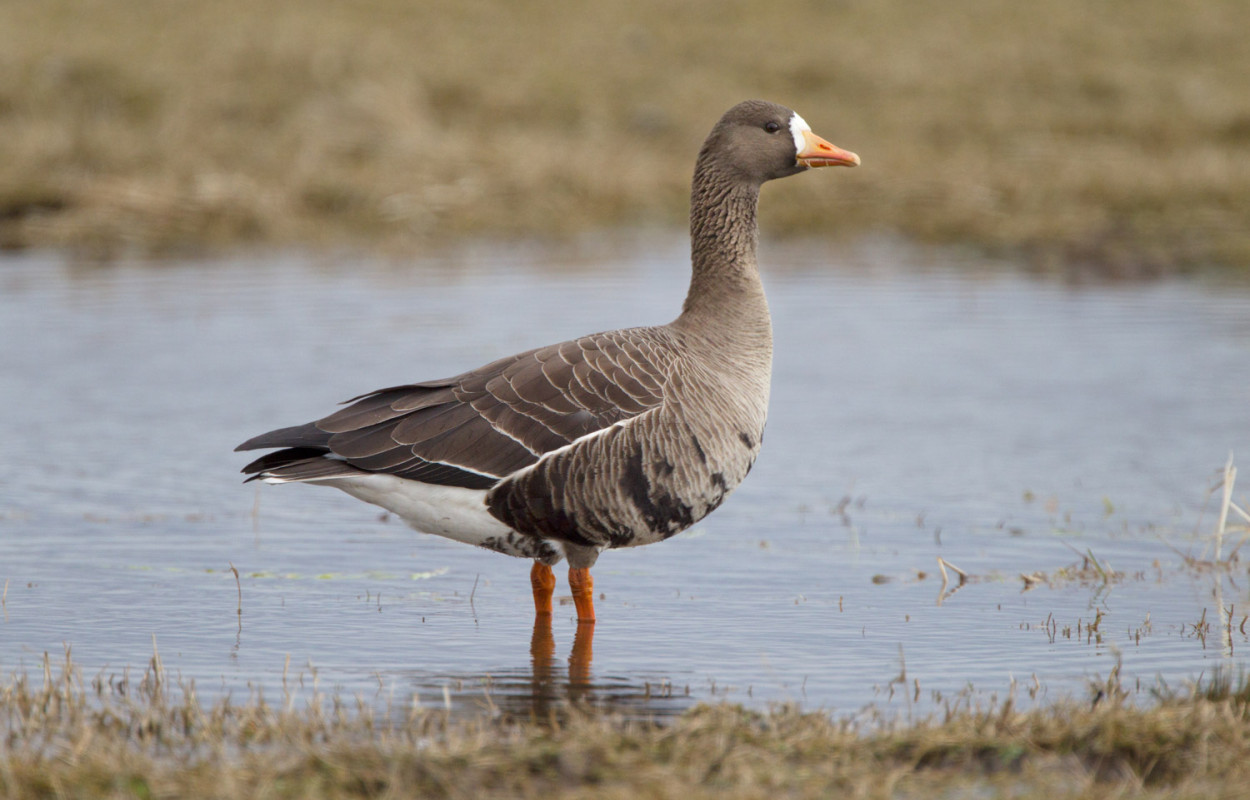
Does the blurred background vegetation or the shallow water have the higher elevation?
the blurred background vegetation

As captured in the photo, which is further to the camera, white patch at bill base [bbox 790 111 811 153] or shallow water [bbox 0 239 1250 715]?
white patch at bill base [bbox 790 111 811 153]

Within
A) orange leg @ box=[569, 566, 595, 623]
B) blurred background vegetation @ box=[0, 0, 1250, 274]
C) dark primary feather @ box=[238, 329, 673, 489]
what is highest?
blurred background vegetation @ box=[0, 0, 1250, 274]

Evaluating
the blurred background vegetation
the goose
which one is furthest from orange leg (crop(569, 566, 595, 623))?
the blurred background vegetation

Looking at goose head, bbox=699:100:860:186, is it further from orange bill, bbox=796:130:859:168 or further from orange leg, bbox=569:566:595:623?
orange leg, bbox=569:566:595:623

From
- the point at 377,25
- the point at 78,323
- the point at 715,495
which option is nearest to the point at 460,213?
the point at 78,323

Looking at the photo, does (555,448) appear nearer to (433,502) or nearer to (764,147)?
(433,502)

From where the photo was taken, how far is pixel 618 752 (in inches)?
181

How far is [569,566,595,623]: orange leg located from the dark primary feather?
0.69 meters

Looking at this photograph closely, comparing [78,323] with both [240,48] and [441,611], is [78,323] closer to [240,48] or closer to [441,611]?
[441,611]

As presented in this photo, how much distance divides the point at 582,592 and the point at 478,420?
3.05ft

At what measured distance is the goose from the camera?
6.32 m

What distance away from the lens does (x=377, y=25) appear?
31.2m

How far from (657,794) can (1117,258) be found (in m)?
15.8

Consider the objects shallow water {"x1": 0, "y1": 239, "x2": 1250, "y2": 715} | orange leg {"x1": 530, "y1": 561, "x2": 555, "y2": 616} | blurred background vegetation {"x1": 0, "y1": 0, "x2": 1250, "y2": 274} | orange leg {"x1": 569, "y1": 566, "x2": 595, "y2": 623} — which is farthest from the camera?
blurred background vegetation {"x1": 0, "y1": 0, "x2": 1250, "y2": 274}
